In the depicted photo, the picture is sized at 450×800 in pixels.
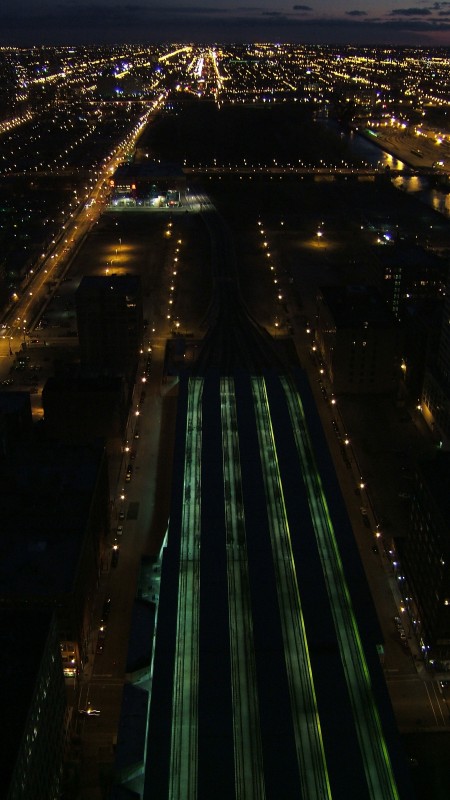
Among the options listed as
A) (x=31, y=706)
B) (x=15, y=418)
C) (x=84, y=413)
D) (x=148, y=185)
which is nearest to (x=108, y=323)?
(x=84, y=413)

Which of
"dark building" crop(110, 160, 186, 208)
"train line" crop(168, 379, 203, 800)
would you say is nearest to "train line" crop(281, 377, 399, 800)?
"train line" crop(168, 379, 203, 800)

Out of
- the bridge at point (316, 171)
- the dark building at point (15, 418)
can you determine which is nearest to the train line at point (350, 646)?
the dark building at point (15, 418)

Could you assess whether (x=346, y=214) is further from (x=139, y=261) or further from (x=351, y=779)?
(x=351, y=779)

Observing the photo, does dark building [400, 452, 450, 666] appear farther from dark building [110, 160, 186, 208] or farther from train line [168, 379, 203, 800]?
dark building [110, 160, 186, 208]

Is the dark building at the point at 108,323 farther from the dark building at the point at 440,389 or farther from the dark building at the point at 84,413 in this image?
the dark building at the point at 440,389

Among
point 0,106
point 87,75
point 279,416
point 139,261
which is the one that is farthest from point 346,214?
point 87,75
